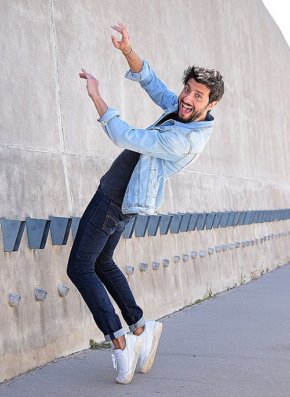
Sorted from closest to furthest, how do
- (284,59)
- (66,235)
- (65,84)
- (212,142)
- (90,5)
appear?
(66,235)
(65,84)
(90,5)
(212,142)
(284,59)

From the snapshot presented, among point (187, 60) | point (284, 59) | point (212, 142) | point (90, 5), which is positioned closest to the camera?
point (90, 5)

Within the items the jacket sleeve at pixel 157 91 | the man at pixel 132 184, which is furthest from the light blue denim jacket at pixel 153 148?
the jacket sleeve at pixel 157 91

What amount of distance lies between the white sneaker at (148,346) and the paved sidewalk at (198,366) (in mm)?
59

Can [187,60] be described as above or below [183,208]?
above

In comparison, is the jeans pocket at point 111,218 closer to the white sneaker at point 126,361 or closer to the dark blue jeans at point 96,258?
the dark blue jeans at point 96,258

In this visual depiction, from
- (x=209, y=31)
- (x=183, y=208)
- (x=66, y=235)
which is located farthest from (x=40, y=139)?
(x=209, y=31)

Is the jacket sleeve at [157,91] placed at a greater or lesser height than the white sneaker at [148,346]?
greater

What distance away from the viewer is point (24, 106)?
536 cm

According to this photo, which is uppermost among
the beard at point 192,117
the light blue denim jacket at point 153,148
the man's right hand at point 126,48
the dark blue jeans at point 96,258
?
the man's right hand at point 126,48

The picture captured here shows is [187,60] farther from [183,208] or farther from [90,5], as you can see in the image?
[90,5]

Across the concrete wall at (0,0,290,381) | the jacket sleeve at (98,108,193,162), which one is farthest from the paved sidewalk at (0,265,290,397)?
the jacket sleeve at (98,108,193,162)

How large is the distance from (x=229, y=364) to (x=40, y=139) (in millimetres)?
1710

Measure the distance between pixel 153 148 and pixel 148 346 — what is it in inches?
44.3

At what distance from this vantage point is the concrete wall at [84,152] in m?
5.08
